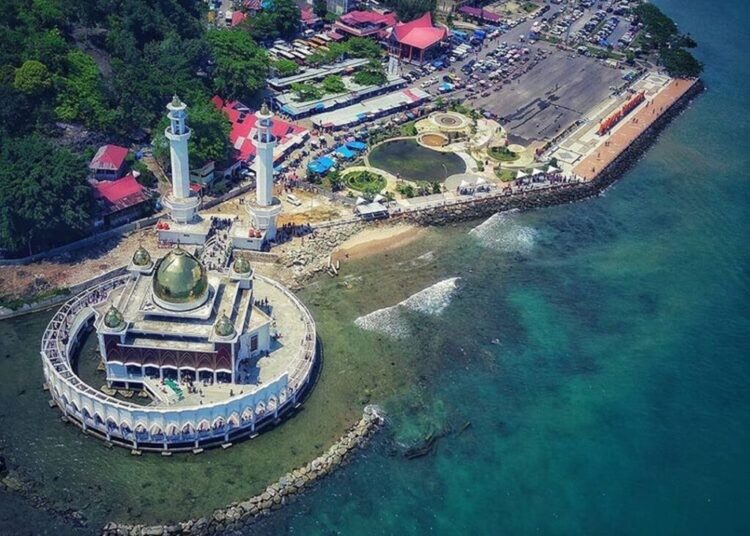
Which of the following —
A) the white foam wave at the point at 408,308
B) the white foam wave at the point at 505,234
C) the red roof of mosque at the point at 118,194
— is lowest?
the white foam wave at the point at 505,234

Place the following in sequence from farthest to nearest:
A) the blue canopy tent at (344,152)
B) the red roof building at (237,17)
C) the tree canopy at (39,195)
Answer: the red roof building at (237,17) → the blue canopy tent at (344,152) → the tree canopy at (39,195)

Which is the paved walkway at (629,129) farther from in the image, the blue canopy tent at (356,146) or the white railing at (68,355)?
the white railing at (68,355)

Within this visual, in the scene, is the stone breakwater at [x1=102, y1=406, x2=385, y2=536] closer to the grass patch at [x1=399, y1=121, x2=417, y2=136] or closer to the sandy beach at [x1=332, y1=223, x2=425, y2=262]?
the sandy beach at [x1=332, y1=223, x2=425, y2=262]

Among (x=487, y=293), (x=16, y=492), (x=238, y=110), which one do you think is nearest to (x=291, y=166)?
(x=238, y=110)

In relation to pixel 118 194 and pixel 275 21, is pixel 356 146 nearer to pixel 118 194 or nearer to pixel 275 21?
pixel 118 194

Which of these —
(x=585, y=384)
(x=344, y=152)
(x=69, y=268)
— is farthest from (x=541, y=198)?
(x=69, y=268)

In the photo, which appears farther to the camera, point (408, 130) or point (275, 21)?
point (275, 21)

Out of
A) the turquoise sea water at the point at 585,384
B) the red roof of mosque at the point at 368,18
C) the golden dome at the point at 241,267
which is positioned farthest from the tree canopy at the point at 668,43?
the golden dome at the point at 241,267
